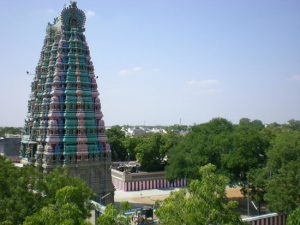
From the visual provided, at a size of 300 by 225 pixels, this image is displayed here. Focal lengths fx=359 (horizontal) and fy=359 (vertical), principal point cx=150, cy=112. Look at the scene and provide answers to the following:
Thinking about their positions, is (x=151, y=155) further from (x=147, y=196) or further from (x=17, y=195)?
(x=17, y=195)

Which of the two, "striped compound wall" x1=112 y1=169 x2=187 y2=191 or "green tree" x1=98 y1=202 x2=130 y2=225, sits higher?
"green tree" x1=98 y1=202 x2=130 y2=225

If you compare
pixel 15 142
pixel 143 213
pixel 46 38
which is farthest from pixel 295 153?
pixel 15 142

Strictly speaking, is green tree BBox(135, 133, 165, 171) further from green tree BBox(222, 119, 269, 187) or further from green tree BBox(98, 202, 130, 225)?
green tree BBox(98, 202, 130, 225)

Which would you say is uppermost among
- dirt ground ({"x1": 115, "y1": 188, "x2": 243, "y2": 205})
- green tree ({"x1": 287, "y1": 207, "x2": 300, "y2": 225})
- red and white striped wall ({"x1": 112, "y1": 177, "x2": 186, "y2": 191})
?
green tree ({"x1": 287, "y1": 207, "x2": 300, "y2": 225})

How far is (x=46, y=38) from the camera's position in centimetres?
5088

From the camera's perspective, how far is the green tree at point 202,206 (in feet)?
56.6

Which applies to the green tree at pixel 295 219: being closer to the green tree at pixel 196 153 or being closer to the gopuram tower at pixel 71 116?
the green tree at pixel 196 153

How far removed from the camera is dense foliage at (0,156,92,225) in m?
20.0

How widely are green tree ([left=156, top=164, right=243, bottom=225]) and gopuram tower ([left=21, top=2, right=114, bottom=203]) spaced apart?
88.1 feet

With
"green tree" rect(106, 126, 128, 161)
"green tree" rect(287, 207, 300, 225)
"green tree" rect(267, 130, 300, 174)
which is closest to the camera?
"green tree" rect(287, 207, 300, 225)

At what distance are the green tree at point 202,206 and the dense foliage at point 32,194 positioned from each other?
182 inches

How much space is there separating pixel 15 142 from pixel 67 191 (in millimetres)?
68550

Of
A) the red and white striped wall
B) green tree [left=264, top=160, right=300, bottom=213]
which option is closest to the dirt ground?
the red and white striped wall

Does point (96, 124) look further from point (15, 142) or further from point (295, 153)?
point (15, 142)
